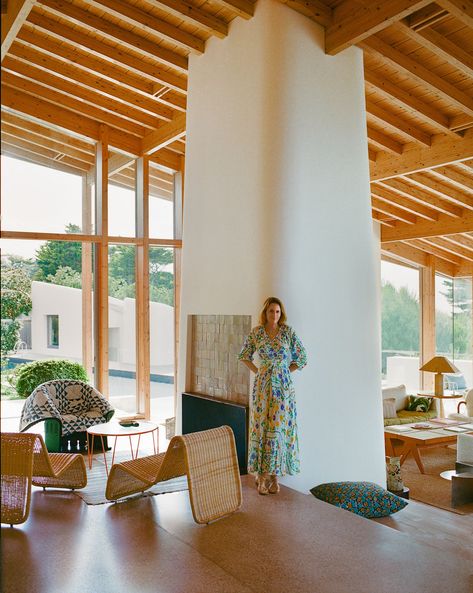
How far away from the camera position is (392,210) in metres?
10.1

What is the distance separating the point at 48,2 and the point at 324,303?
382 cm

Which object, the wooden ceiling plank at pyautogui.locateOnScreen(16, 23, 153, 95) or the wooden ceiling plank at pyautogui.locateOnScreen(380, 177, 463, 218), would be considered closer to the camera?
the wooden ceiling plank at pyautogui.locateOnScreen(16, 23, 153, 95)

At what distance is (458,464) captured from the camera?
631 cm

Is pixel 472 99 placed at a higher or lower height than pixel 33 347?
higher

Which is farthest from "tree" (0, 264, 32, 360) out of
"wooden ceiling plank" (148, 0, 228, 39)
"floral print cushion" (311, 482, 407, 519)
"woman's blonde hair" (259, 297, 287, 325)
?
"floral print cushion" (311, 482, 407, 519)

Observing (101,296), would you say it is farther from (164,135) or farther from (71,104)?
(71,104)

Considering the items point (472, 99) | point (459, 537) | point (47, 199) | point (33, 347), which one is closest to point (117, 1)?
point (47, 199)

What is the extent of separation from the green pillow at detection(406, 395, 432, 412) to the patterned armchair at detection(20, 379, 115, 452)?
4.59 metres

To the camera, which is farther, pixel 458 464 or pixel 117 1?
pixel 458 464

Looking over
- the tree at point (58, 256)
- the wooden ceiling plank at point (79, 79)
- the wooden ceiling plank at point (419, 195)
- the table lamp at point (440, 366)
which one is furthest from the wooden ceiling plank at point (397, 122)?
the tree at point (58, 256)

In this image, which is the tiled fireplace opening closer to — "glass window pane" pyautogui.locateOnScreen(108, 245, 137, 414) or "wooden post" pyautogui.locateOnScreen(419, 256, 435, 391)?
"glass window pane" pyautogui.locateOnScreen(108, 245, 137, 414)

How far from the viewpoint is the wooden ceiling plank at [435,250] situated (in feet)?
38.9

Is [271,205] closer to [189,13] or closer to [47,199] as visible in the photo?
[189,13]

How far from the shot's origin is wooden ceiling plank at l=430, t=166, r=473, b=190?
8.06 m
